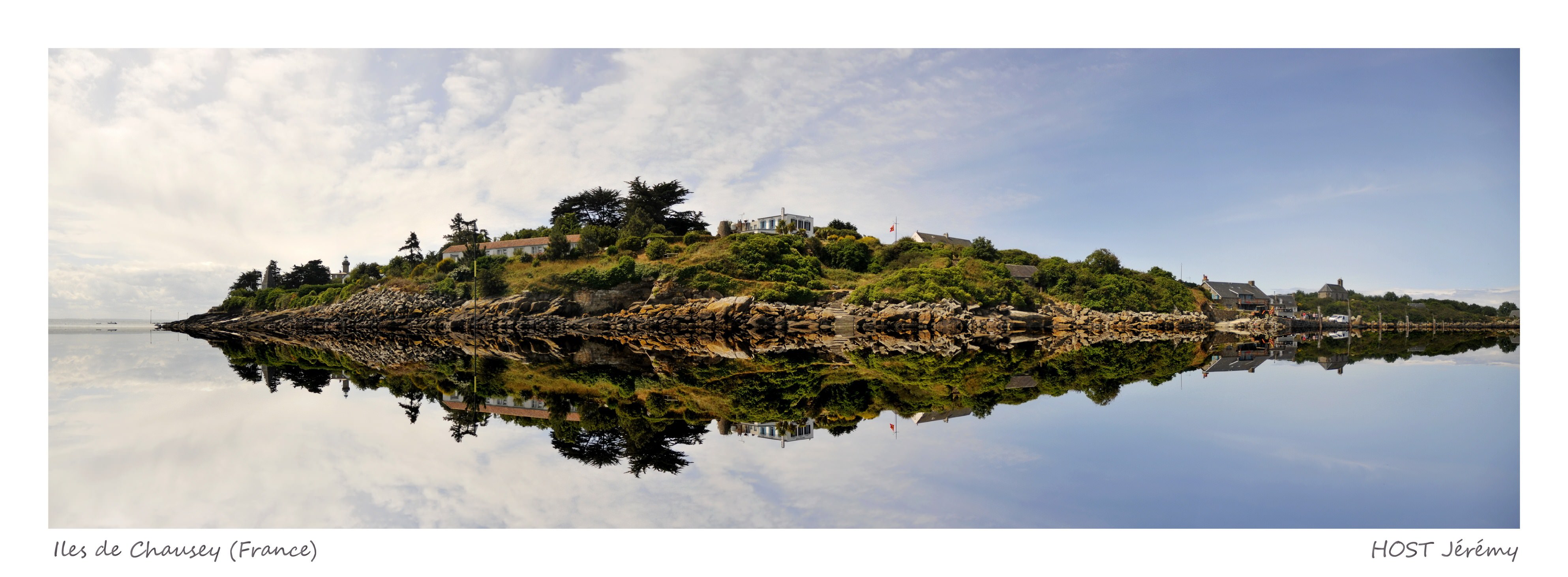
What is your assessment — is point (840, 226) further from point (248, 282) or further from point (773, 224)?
point (248, 282)

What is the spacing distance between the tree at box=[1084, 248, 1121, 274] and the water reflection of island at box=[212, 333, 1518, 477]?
2429cm

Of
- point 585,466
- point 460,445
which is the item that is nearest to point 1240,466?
point 585,466

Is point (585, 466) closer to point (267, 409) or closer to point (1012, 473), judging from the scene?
point (1012, 473)

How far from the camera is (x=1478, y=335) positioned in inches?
1486

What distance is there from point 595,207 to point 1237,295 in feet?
219

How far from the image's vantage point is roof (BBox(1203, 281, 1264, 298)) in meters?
65.1

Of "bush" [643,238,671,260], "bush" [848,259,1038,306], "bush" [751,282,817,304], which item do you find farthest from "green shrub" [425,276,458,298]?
"bush" [848,259,1038,306]

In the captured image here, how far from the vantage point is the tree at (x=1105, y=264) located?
47156 millimetres

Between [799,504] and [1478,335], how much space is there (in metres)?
53.3

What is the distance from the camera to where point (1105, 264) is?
47.2 meters

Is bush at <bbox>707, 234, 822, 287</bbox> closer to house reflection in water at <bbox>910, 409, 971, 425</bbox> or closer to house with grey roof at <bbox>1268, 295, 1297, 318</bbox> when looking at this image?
house reflection in water at <bbox>910, 409, 971, 425</bbox>

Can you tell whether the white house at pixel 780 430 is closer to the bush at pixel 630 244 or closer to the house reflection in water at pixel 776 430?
the house reflection in water at pixel 776 430

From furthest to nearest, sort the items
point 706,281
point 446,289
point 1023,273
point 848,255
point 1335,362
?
point 848,255, point 1023,273, point 446,289, point 706,281, point 1335,362

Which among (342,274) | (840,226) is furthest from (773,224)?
(342,274)
